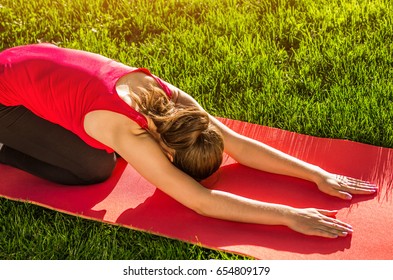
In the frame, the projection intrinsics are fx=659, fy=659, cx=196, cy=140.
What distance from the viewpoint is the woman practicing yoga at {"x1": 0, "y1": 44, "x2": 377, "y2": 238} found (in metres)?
2.77

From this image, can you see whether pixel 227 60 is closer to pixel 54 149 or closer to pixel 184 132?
pixel 54 149

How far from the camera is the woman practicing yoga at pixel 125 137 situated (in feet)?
9.07

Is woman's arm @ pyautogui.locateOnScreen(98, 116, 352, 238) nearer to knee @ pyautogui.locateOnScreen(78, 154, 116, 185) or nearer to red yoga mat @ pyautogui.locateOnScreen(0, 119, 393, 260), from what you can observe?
red yoga mat @ pyautogui.locateOnScreen(0, 119, 393, 260)

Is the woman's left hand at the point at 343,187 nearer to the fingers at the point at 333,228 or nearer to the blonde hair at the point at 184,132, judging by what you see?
the fingers at the point at 333,228

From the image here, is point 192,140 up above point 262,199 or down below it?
above

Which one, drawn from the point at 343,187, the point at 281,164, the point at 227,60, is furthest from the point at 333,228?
the point at 227,60

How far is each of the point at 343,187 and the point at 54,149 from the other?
141 centimetres

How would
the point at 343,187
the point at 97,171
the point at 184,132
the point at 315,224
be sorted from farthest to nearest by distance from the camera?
the point at 97,171, the point at 343,187, the point at 315,224, the point at 184,132

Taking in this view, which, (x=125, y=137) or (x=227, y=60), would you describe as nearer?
(x=125, y=137)

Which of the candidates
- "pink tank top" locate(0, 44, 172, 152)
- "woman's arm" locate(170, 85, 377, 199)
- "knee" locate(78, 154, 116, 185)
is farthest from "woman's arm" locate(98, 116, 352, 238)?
"knee" locate(78, 154, 116, 185)

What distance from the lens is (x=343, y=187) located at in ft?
10.2

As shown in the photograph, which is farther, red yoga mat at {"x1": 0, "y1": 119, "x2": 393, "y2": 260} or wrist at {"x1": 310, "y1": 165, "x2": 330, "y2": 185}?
wrist at {"x1": 310, "y1": 165, "x2": 330, "y2": 185}

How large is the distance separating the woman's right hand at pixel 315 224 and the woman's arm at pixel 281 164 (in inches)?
9.6

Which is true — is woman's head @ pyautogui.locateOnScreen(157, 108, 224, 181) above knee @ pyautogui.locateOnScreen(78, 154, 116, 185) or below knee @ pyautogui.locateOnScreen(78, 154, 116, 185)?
above
